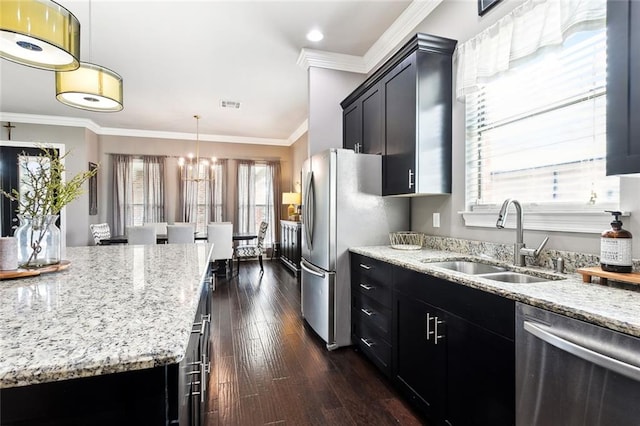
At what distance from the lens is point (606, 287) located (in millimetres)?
1347

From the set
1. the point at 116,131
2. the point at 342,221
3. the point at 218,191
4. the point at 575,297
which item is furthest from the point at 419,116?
the point at 116,131

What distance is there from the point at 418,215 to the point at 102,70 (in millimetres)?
2712

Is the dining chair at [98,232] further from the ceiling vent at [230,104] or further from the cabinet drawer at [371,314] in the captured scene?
the cabinet drawer at [371,314]

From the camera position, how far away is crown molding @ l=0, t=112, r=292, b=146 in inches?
234

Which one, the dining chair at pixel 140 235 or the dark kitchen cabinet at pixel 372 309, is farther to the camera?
the dining chair at pixel 140 235

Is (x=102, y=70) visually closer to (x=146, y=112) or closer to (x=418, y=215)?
(x=418, y=215)

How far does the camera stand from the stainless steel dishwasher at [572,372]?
3.05 ft

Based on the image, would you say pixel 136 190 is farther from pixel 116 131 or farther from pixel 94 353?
pixel 94 353

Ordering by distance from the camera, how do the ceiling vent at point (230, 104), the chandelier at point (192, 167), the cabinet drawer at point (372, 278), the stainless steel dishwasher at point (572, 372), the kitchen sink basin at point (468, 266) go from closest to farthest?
the stainless steel dishwasher at point (572, 372)
the kitchen sink basin at point (468, 266)
the cabinet drawer at point (372, 278)
the ceiling vent at point (230, 104)
the chandelier at point (192, 167)

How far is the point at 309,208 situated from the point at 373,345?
137 cm

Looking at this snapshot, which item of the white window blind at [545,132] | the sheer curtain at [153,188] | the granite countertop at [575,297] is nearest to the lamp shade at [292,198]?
the sheer curtain at [153,188]

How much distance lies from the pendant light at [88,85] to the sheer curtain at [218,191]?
4883 millimetres

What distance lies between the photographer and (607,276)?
1.33 m

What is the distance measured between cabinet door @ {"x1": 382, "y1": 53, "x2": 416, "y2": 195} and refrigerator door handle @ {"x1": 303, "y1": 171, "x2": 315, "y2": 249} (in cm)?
70
